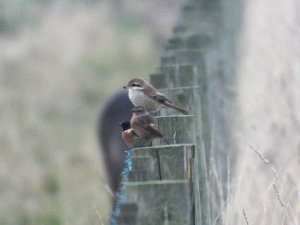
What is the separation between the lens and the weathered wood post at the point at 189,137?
4016 mm

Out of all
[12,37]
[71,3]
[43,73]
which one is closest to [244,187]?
[43,73]

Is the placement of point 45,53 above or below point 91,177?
above

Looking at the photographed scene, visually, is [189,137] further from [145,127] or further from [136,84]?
[136,84]

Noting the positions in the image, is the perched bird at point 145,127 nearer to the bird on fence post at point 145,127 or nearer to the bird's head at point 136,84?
the bird on fence post at point 145,127

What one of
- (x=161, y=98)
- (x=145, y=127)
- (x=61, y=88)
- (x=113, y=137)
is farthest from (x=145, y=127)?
(x=61, y=88)

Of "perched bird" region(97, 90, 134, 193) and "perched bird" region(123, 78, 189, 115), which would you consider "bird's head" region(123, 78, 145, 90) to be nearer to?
"perched bird" region(123, 78, 189, 115)

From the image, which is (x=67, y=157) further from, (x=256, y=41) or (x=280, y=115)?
(x=280, y=115)

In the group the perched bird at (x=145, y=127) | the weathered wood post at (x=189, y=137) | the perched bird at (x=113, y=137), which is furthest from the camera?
the perched bird at (x=113, y=137)

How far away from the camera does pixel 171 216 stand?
4.07 metres

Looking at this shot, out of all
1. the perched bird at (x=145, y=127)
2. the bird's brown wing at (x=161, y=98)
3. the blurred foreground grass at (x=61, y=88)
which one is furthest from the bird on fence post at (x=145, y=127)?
the blurred foreground grass at (x=61, y=88)

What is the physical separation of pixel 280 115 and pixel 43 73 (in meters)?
10.8

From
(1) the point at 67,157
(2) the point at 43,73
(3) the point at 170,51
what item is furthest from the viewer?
(2) the point at 43,73

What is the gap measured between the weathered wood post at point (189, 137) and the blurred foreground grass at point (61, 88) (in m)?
2.83

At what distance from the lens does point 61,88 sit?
18.2 metres
